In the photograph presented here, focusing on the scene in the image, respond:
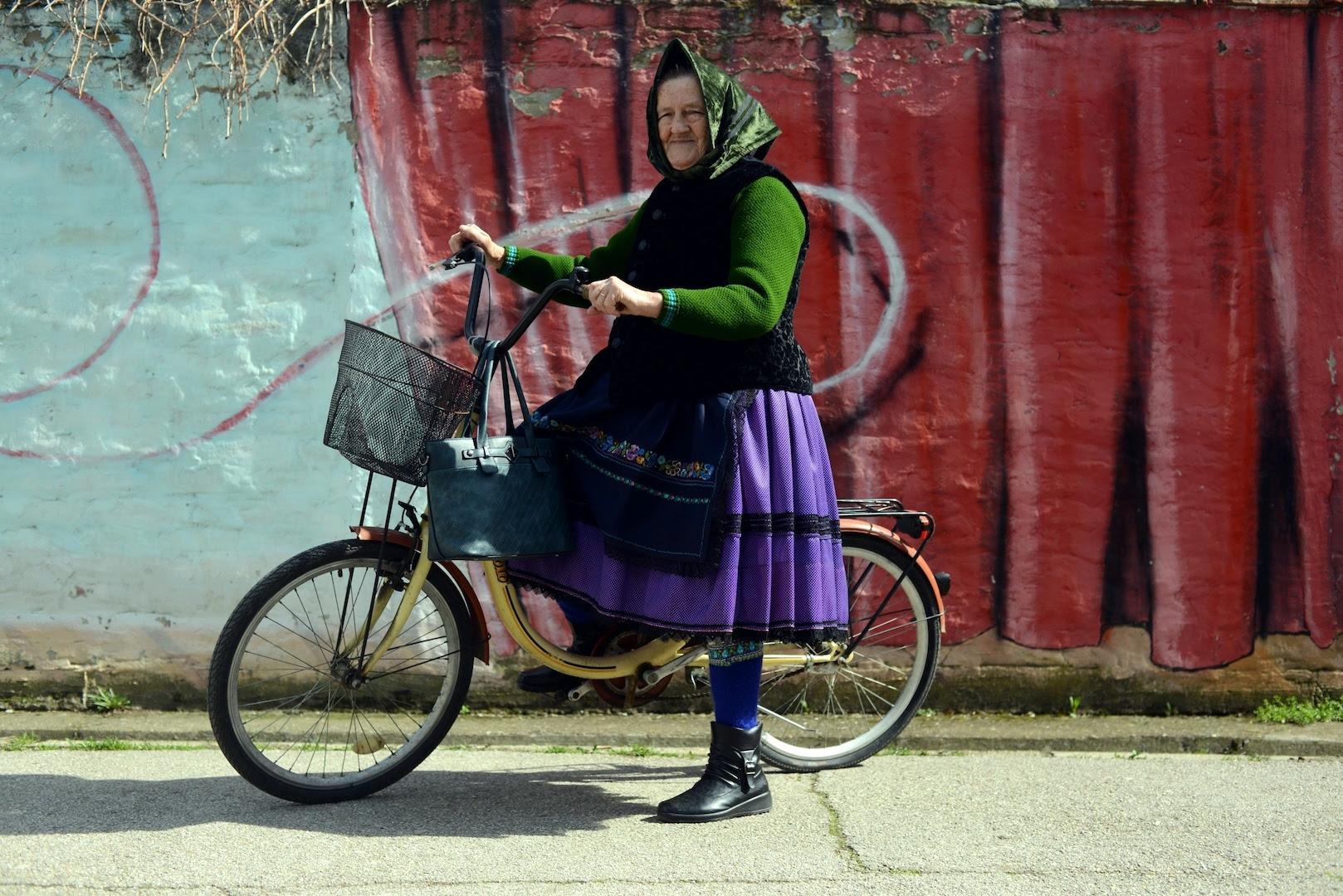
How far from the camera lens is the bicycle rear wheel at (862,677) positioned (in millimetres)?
4043

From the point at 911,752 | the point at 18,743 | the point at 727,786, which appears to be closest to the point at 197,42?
the point at 18,743

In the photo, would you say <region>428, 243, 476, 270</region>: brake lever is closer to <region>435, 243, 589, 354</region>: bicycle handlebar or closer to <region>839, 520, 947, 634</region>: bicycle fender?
<region>435, 243, 589, 354</region>: bicycle handlebar

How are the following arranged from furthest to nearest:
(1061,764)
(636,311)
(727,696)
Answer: (1061,764) → (727,696) → (636,311)

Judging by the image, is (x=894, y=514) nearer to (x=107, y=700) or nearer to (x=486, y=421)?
(x=486, y=421)

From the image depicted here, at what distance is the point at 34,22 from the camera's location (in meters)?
4.59

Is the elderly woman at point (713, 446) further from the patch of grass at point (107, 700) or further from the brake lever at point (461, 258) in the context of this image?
the patch of grass at point (107, 700)

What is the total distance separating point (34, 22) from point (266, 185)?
931 millimetres

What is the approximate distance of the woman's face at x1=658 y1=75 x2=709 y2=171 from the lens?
11.0 feet

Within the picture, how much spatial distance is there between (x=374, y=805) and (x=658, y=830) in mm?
765

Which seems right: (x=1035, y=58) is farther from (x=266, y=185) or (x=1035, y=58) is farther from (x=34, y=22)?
(x=34, y=22)

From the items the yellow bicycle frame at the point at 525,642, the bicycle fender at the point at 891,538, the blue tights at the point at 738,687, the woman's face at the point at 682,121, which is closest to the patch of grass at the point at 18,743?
the yellow bicycle frame at the point at 525,642

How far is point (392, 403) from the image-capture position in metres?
3.38

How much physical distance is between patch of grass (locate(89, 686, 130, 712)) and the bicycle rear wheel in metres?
2.13

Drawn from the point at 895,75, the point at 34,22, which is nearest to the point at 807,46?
the point at 895,75
